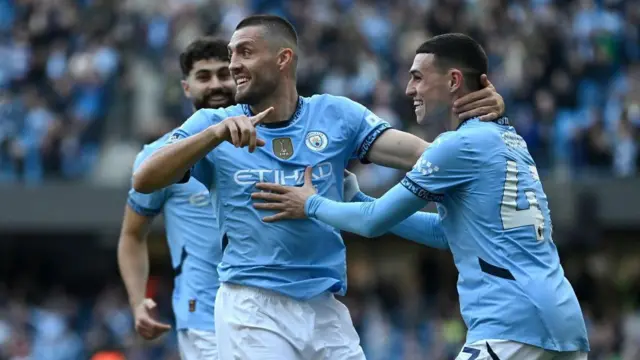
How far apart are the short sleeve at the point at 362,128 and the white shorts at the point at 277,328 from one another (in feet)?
2.70

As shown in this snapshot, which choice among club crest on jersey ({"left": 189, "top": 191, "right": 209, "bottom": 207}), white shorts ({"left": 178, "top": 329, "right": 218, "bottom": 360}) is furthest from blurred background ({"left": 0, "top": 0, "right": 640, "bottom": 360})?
club crest on jersey ({"left": 189, "top": 191, "right": 209, "bottom": 207})

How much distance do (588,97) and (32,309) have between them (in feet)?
30.8

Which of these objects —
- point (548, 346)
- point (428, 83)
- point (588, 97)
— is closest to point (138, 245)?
point (428, 83)

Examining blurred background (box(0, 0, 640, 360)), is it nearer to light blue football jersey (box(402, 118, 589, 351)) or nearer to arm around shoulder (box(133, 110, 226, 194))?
arm around shoulder (box(133, 110, 226, 194))

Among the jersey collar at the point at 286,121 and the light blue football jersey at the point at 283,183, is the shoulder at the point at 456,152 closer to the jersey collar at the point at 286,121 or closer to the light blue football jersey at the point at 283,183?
the light blue football jersey at the point at 283,183

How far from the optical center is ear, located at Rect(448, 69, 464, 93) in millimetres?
6125

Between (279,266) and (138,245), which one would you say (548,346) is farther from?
(138,245)

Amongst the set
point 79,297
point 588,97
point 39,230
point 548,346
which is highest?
point 548,346

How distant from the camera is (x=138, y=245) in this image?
833 centimetres

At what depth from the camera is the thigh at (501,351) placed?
574cm

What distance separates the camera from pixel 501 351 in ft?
18.8

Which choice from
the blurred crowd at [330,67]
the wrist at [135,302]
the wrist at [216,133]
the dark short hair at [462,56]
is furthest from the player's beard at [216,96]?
the blurred crowd at [330,67]

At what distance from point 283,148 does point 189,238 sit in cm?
168

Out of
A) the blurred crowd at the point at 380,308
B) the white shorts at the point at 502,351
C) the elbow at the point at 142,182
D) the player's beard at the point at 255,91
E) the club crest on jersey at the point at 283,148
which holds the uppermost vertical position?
the player's beard at the point at 255,91
